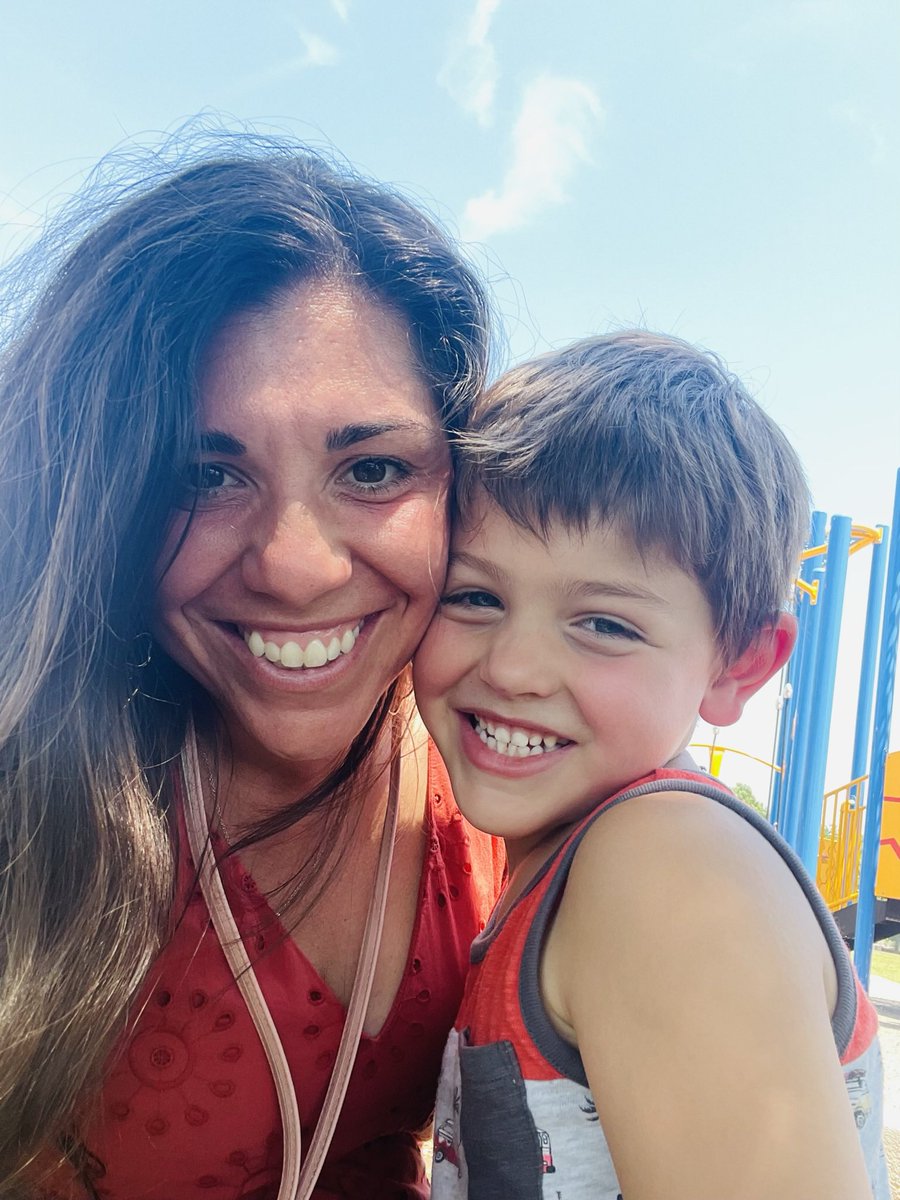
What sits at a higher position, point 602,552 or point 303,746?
point 602,552

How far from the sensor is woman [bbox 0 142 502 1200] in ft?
4.17

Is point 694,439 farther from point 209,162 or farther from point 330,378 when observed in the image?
point 209,162

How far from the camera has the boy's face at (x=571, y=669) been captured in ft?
4.22

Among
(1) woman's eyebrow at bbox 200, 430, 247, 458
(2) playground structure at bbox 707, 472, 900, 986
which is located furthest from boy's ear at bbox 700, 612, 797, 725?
(2) playground structure at bbox 707, 472, 900, 986

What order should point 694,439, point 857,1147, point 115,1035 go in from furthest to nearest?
point 694,439 < point 115,1035 < point 857,1147

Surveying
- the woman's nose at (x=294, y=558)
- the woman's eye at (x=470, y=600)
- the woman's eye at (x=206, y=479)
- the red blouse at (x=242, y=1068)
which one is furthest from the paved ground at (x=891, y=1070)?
the woman's eye at (x=206, y=479)

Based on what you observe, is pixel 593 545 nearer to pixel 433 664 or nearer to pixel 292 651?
pixel 433 664

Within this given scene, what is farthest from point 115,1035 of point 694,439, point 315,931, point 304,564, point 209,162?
point 209,162

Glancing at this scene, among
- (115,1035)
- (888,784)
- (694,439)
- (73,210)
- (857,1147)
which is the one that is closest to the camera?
(857,1147)

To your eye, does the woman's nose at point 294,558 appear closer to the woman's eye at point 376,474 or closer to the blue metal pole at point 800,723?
the woman's eye at point 376,474

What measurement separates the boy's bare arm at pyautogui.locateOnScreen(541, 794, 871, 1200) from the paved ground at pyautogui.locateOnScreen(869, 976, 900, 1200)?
1330 mm

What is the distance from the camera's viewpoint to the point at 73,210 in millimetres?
1491

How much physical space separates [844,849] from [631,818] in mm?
6818

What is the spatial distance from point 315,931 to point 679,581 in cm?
76
